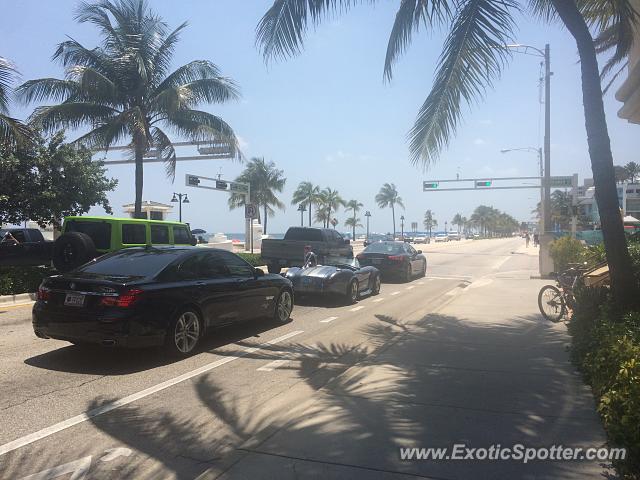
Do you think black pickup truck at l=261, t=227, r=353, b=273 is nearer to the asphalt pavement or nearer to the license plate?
the asphalt pavement

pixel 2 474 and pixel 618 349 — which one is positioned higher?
pixel 618 349

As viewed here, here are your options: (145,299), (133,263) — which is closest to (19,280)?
(133,263)

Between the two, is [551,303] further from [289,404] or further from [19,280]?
[19,280]

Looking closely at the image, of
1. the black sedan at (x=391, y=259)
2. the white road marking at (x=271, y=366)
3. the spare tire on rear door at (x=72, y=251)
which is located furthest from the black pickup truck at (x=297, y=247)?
the white road marking at (x=271, y=366)

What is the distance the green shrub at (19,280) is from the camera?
11875mm

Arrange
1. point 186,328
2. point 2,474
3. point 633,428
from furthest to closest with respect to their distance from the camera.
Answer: point 186,328 < point 2,474 < point 633,428

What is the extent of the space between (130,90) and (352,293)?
12.7 m

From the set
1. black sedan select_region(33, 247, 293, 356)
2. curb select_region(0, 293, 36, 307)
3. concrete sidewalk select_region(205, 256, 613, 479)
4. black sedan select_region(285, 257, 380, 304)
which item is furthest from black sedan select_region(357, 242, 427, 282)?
black sedan select_region(33, 247, 293, 356)

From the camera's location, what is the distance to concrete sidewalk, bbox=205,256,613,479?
3520 millimetres

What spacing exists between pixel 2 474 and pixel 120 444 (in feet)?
2.62

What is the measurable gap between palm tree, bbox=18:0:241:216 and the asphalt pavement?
40.4 ft

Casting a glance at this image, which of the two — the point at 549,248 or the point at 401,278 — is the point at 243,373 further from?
the point at 549,248

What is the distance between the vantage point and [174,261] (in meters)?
6.88

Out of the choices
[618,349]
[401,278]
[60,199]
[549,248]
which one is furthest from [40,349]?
[549,248]
